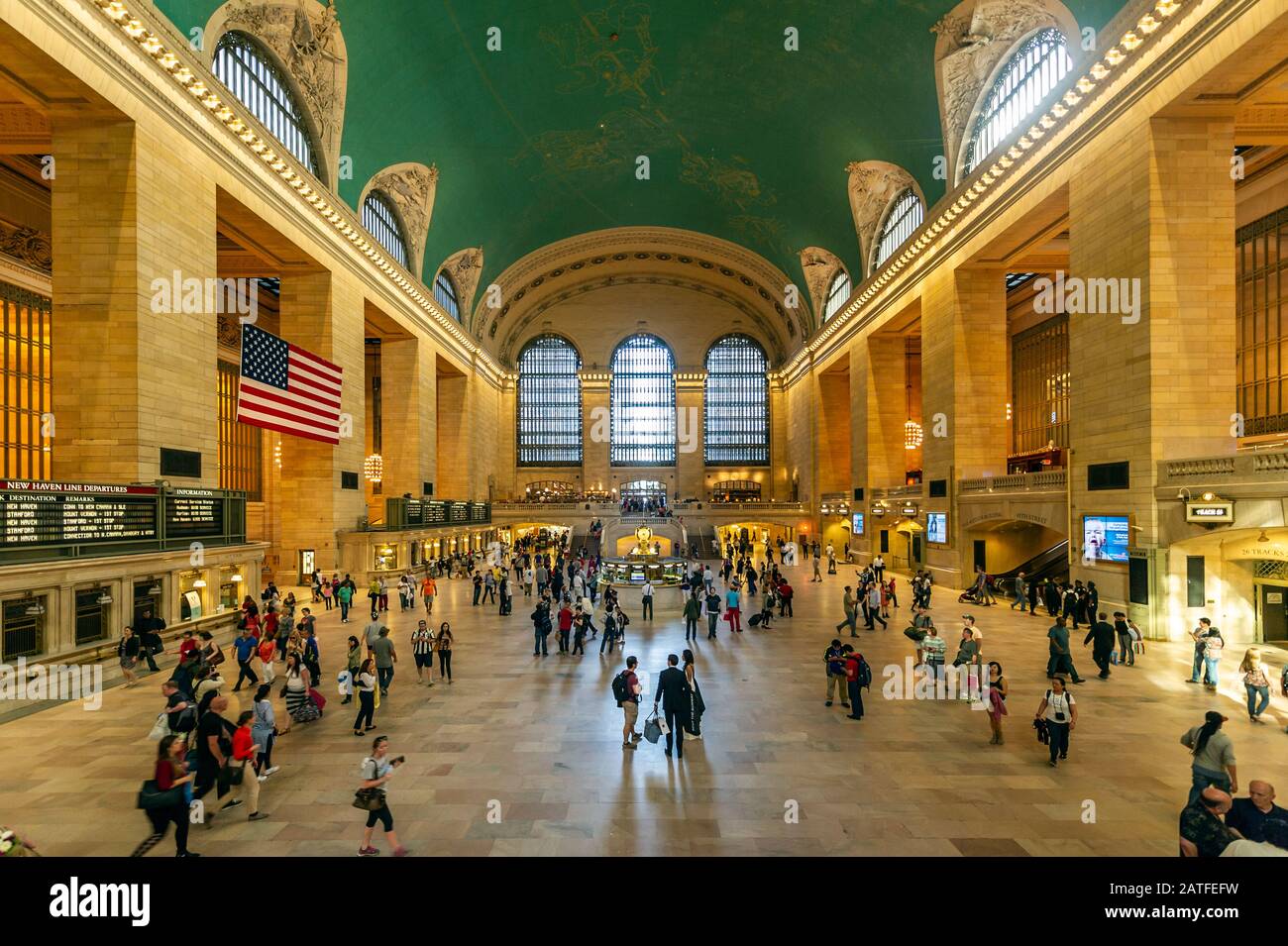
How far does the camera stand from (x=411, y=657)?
12.0 m

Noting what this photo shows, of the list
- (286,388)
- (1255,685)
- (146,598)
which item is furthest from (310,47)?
(1255,685)

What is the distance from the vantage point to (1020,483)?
1880cm

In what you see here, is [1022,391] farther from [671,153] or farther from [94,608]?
[94,608]

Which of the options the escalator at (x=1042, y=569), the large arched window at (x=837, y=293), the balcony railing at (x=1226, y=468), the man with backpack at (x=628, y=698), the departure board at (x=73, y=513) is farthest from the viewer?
the large arched window at (x=837, y=293)

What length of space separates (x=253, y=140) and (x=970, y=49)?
67.4 feet

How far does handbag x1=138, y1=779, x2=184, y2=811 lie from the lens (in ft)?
15.2

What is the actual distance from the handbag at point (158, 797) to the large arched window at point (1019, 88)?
21.4m

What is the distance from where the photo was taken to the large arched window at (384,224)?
26.2m

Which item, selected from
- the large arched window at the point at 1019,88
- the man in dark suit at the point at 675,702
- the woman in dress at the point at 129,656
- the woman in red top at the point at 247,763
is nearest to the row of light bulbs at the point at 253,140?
the woman in dress at the point at 129,656

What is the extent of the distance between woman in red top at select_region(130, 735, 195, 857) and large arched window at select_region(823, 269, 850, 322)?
112 feet

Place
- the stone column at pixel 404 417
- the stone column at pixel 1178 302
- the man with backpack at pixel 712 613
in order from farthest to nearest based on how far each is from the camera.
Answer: the stone column at pixel 404 417 < the man with backpack at pixel 712 613 < the stone column at pixel 1178 302

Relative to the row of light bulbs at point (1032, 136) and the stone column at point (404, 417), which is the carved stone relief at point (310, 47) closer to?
the stone column at point (404, 417)

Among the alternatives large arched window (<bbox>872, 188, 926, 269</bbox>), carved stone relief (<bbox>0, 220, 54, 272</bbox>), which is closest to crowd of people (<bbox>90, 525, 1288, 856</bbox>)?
carved stone relief (<bbox>0, 220, 54, 272</bbox>)

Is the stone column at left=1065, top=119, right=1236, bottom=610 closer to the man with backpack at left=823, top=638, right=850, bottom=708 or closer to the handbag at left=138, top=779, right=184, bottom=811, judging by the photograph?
the man with backpack at left=823, top=638, right=850, bottom=708
